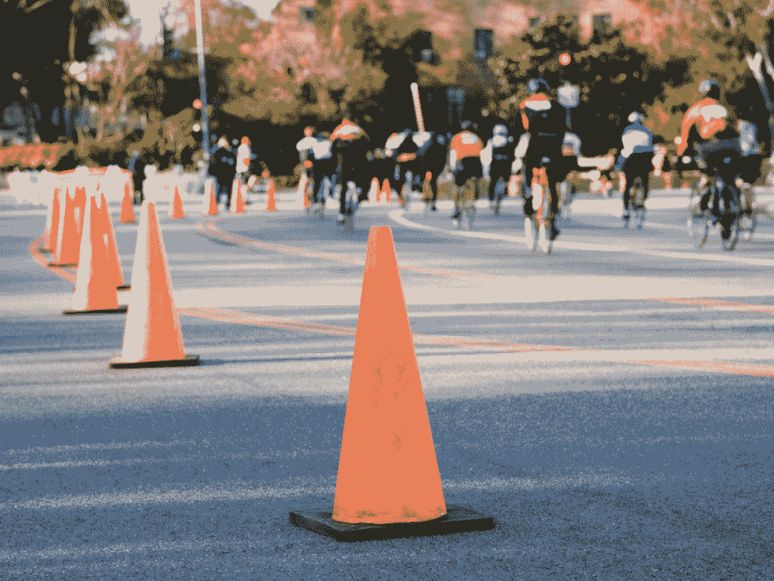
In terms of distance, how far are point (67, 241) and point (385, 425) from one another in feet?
46.0

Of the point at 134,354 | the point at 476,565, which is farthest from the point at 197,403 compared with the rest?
the point at 476,565

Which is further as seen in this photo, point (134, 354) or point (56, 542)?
point (134, 354)

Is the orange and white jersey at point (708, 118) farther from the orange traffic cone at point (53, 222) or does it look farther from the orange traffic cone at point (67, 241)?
the orange traffic cone at point (53, 222)

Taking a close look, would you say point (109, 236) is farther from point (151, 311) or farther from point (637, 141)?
point (637, 141)

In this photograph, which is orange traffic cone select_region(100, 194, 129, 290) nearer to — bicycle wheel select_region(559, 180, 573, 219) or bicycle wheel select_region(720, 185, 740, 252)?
bicycle wheel select_region(720, 185, 740, 252)

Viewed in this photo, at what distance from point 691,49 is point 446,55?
16.3 meters

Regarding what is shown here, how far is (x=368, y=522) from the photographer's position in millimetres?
4742

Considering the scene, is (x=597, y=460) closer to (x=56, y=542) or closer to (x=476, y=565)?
(x=476, y=565)

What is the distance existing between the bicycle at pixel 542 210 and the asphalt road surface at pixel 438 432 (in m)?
3.27

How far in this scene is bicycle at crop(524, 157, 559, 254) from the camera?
17766mm

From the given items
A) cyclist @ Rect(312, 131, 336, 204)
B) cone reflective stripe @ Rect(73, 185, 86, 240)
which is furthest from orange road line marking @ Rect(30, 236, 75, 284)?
cyclist @ Rect(312, 131, 336, 204)

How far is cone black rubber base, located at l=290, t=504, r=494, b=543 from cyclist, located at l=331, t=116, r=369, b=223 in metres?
18.4

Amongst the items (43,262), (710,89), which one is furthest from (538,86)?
(43,262)

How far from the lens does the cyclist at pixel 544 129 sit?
17516 millimetres
